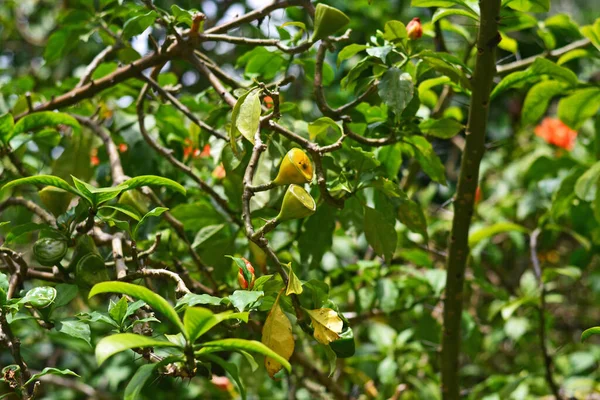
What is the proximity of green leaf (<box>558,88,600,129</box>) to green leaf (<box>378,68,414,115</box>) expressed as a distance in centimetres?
61

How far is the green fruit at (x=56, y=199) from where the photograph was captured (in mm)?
1087

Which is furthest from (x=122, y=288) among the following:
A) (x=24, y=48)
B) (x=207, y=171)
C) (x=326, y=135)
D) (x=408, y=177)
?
(x=24, y=48)

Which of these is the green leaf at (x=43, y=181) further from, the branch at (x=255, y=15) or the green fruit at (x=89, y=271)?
the branch at (x=255, y=15)

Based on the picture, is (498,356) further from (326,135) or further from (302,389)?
(326,135)

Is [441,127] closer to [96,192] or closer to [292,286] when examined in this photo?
[292,286]

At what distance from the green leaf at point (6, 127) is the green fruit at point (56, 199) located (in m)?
0.17

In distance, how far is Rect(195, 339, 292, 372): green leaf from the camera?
71 cm

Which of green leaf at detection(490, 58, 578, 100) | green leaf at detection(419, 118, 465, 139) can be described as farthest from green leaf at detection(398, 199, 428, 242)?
green leaf at detection(490, 58, 578, 100)

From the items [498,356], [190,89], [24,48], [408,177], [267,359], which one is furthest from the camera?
[24,48]

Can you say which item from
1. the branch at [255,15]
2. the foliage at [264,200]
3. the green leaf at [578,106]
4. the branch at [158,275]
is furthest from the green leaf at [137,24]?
the green leaf at [578,106]

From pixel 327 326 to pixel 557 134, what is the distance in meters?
2.01

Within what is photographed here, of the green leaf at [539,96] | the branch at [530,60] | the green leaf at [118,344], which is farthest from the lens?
the branch at [530,60]

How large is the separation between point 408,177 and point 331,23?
0.90m

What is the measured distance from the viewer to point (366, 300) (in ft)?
5.44
